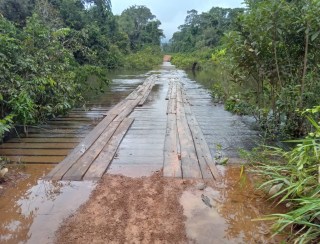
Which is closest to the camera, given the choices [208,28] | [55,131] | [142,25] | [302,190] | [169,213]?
[302,190]

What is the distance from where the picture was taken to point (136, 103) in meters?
7.77

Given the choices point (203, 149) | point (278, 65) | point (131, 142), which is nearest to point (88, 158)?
point (131, 142)

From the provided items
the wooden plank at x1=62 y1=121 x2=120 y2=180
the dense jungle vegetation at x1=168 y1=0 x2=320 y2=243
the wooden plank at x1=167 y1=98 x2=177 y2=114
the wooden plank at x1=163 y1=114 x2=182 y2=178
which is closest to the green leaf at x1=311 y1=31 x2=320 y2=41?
the dense jungle vegetation at x1=168 y1=0 x2=320 y2=243

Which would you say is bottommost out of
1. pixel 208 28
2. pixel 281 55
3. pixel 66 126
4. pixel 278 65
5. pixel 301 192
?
pixel 66 126

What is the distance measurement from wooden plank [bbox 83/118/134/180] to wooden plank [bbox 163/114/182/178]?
691 millimetres

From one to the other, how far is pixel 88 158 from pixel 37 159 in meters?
0.65

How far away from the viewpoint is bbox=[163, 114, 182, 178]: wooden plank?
3464 millimetres

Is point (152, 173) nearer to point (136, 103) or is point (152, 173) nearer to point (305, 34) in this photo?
point (305, 34)

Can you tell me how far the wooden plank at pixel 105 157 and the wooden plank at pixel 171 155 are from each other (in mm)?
691

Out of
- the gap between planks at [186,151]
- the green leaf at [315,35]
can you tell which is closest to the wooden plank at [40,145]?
the gap between planks at [186,151]

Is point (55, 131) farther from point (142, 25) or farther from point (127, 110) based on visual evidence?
point (142, 25)

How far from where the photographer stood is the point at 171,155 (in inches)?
157

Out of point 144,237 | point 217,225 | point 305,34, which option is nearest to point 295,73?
point 305,34

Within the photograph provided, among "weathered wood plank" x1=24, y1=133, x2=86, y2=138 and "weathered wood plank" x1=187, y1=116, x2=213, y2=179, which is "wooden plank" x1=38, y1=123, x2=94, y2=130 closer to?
"weathered wood plank" x1=24, y1=133, x2=86, y2=138
